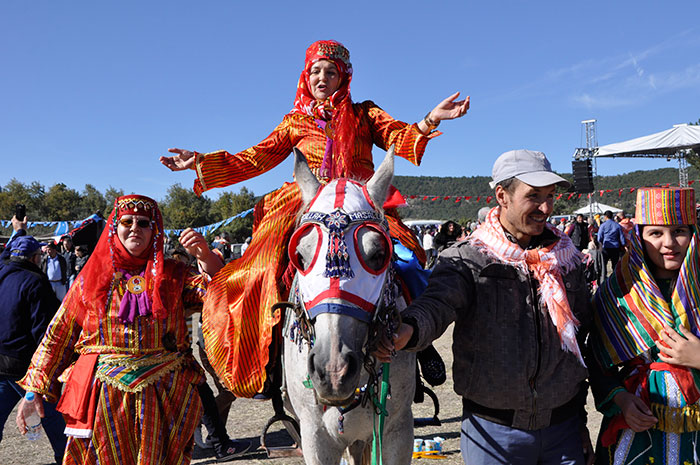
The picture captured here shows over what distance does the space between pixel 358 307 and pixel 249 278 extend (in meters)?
1.39

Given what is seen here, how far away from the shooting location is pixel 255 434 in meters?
6.13

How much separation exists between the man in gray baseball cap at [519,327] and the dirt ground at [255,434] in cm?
289

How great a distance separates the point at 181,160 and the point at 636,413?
2.86 m

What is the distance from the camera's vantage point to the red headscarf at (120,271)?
3168mm

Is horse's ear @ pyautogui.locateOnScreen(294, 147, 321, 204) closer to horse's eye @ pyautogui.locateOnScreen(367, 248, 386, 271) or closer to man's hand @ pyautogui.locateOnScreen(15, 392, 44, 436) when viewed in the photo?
horse's eye @ pyautogui.locateOnScreen(367, 248, 386, 271)

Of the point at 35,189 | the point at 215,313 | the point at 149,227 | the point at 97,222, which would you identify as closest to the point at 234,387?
the point at 215,313

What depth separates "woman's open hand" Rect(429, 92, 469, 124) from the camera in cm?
268

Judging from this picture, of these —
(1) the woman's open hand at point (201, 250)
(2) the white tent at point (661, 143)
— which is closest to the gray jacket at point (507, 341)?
(1) the woman's open hand at point (201, 250)

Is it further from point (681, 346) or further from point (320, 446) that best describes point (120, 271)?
point (681, 346)

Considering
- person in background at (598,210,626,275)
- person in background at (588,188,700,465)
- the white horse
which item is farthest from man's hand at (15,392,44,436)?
person in background at (598,210,626,275)

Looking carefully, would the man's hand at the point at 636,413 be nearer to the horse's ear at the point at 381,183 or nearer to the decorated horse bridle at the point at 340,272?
the decorated horse bridle at the point at 340,272

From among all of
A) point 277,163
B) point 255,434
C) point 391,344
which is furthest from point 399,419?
point 255,434

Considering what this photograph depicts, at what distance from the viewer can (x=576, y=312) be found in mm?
2459

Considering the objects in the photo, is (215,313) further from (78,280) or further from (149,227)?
(78,280)
